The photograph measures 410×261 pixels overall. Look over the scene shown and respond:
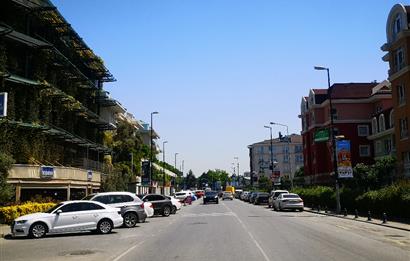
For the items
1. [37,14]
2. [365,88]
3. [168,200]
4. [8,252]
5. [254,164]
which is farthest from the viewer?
[254,164]

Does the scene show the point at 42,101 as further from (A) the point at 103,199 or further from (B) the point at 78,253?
(B) the point at 78,253

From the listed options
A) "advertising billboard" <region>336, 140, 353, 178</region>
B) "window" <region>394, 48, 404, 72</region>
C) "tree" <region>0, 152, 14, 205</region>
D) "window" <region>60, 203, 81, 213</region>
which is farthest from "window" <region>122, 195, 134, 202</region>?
"window" <region>394, 48, 404, 72</region>

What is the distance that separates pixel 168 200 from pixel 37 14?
60.7 ft

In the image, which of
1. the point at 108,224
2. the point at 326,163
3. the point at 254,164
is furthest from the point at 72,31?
the point at 254,164

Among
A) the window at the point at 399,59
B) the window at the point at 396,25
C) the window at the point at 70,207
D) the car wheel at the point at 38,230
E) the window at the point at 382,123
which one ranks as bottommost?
the car wheel at the point at 38,230

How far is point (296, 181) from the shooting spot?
285 ft

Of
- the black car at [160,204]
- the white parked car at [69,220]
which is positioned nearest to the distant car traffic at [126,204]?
the white parked car at [69,220]

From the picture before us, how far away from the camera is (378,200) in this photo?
102 feet

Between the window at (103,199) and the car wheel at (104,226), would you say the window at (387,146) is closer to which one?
the window at (103,199)

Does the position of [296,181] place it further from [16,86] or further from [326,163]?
[16,86]

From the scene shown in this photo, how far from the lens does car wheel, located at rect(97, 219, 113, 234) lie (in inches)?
901

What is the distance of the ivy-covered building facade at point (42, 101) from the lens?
1451 inches

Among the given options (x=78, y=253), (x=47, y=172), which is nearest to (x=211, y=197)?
(x=47, y=172)

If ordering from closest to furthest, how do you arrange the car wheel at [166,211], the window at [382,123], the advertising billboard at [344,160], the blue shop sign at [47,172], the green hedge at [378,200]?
the green hedge at [378,200] → the blue shop sign at [47,172] → the advertising billboard at [344,160] → the car wheel at [166,211] → the window at [382,123]
